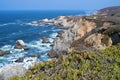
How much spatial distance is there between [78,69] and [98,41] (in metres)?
31.0

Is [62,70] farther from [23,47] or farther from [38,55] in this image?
[23,47]

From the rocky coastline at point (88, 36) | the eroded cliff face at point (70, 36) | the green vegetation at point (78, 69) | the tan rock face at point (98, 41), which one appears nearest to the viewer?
Answer: the green vegetation at point (78, 69)

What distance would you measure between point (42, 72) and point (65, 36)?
4245 centimetres

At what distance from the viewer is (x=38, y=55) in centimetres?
5275

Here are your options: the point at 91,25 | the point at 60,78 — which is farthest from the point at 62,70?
the point at 91,25

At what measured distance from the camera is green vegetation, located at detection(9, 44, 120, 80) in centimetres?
1032

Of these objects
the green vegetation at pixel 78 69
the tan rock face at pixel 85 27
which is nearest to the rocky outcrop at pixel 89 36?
the tan rock face at pixel 85 27

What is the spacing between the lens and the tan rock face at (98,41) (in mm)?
39737

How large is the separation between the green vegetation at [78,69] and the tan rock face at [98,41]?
2763 cm

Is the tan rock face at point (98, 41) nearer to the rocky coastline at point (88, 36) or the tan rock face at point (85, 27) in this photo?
the rocky coastline at point (88, 36)

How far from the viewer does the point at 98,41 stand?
4147 centimetres

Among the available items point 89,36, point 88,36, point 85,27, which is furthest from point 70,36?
point 89,36

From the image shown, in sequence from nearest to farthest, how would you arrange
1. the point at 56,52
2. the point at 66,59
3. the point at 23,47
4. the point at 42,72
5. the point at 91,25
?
the point at 42,72, the point at 66,59, the point at 56,52, the point at 91,25, the point at 23,47

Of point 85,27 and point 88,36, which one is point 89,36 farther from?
point 85,27
